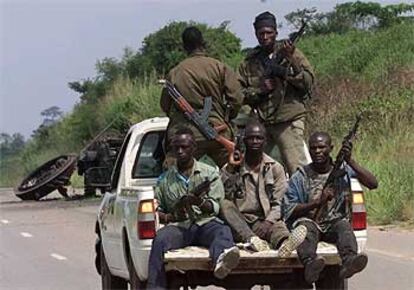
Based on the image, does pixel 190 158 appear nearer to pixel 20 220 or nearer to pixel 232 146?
pixel 232 146

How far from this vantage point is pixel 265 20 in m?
9.63

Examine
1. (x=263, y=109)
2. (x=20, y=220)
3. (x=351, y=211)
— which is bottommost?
(x=20, y=220)

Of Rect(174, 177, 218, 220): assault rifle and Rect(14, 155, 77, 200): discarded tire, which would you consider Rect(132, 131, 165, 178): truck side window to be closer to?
Rect(174, 177, 218, 220): assault rifle

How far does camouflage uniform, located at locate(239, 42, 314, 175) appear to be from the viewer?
9.76m

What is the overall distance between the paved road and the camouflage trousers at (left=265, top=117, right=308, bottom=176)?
2463 millimetres

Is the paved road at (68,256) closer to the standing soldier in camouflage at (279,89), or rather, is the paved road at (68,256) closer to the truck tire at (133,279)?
the standing soldier in camouflage at (279,89)

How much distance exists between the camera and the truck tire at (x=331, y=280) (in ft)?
27.6

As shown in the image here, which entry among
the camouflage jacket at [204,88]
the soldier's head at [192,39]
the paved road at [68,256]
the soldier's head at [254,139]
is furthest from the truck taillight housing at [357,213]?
the paved road at [68,256]

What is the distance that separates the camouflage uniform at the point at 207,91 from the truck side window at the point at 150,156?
0.51 m

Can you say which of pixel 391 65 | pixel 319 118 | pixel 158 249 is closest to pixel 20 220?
pixel 319 118

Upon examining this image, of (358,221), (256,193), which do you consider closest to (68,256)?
(256,193)

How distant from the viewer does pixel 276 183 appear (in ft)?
28.3

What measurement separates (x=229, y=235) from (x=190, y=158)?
80 centimetres

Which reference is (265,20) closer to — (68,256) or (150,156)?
(150,156)
